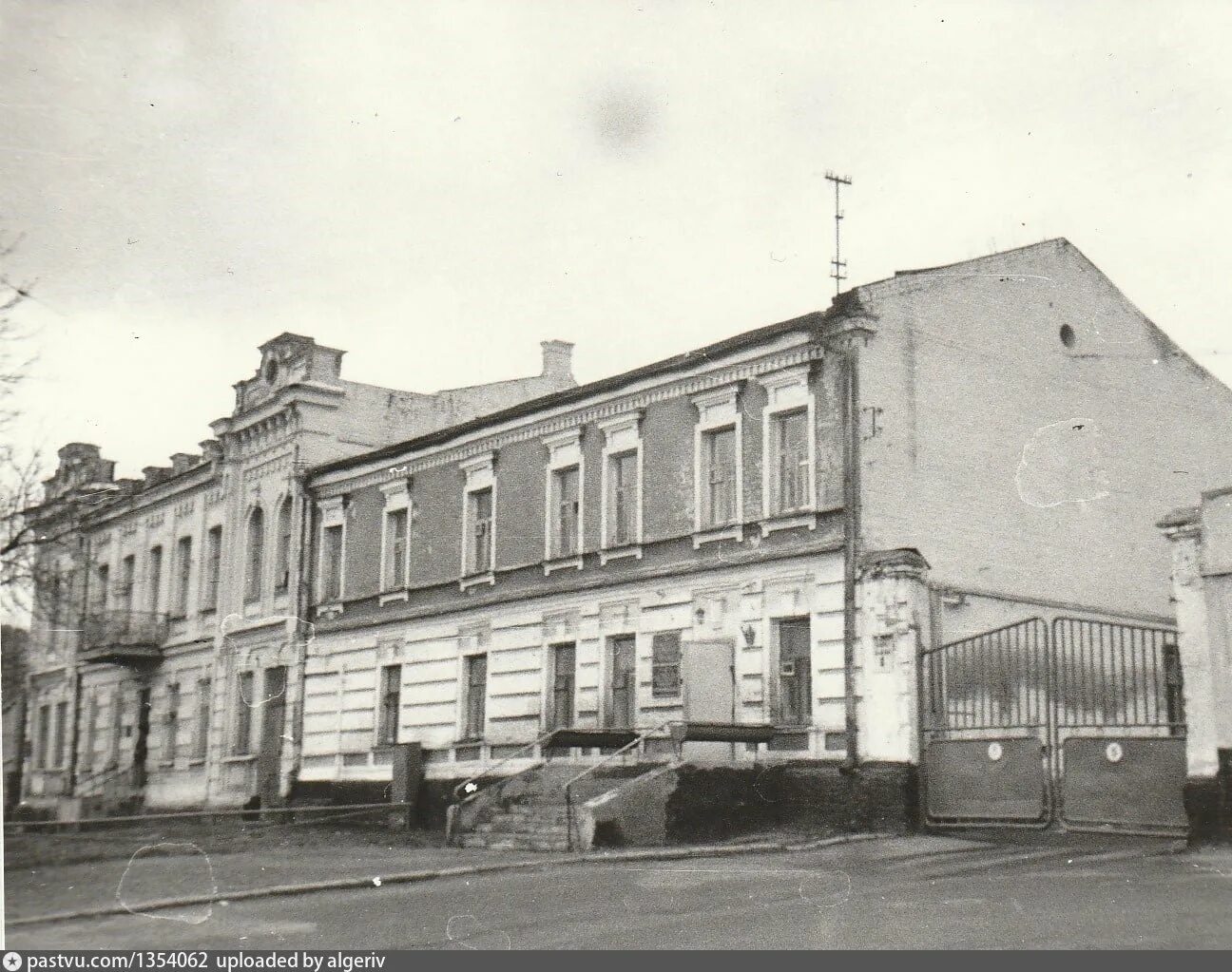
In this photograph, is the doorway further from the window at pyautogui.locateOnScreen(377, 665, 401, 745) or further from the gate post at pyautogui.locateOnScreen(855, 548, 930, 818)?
the window at pyautogui.locateOnScreen(377, 665, 401, 745)

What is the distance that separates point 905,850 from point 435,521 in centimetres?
1280

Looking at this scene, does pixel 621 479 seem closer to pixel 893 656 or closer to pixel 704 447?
pixel 704 447

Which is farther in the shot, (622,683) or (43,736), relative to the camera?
(43,736)

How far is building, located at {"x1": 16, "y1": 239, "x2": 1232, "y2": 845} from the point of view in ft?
59.3

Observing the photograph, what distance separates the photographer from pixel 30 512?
14219mm

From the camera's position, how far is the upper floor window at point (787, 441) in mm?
19844

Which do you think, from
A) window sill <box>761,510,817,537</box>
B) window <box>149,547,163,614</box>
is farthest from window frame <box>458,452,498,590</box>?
window <box>149,547,163,614</box>

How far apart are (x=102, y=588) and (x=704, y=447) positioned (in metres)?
11.2

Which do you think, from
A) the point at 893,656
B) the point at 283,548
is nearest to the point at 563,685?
the point at 893,656

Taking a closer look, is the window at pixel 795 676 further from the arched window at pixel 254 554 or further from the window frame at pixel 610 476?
the arched window at pixel 254 554

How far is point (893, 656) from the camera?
18078 mm

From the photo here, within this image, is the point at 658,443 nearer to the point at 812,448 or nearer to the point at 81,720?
the point at 812,448

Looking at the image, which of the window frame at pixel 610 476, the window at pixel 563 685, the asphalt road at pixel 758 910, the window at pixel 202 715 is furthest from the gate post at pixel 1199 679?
the window at pixel 202 715

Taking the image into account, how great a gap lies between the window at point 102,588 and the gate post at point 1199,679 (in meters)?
17.2
